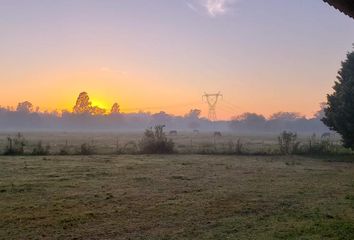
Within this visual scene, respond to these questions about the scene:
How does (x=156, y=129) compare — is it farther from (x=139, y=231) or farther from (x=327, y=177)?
(x=139, y=231)

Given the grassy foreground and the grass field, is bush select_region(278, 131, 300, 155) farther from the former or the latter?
the grassy foreground

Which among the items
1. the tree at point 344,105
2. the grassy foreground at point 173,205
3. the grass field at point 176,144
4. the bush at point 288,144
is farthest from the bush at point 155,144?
the grassy foreground at point 173,205

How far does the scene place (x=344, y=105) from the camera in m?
37.0

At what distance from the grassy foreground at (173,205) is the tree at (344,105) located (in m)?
15.2

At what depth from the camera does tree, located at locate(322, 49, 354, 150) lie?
3688 centimetres

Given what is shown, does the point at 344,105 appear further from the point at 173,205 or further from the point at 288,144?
the point at 173,205

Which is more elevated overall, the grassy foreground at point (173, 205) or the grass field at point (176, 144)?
the grass field at point (176, 144)

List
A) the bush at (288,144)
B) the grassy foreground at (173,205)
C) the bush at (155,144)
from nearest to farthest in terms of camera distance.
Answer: the grassy foreground at (173,205) < the bush at (155,144) < the bush at (288,144)

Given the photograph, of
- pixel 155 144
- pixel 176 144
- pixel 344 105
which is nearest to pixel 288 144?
pixel 344 105

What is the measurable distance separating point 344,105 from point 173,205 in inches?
1084

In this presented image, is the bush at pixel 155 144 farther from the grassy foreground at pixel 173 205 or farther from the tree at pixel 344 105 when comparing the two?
the grassy foreground at pixel 173 205

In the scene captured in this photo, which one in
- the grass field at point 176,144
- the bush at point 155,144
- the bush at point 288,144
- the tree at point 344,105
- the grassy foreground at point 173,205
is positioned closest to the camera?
the grassy foreground at point 173,205

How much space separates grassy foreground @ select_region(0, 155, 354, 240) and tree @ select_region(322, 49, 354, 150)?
15215mm

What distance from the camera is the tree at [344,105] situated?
3688 centimetres
